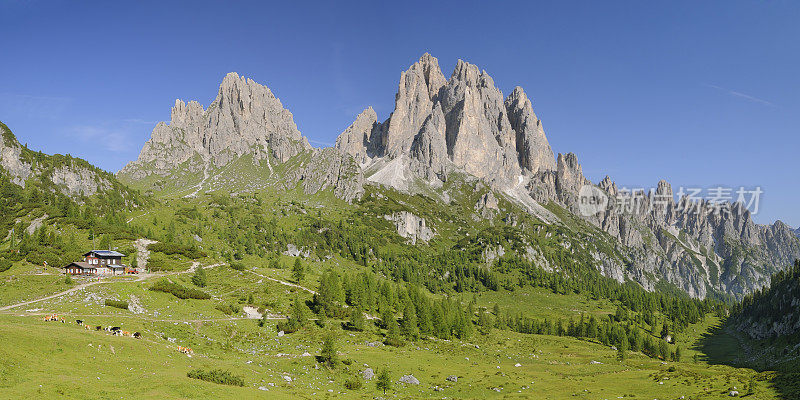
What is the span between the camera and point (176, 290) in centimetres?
8506

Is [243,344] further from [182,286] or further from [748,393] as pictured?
[748,393]

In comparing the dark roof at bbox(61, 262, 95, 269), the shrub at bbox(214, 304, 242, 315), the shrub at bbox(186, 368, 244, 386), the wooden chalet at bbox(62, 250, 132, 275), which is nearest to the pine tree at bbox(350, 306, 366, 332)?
the shrub at bbox(214, 304, 242, 315)

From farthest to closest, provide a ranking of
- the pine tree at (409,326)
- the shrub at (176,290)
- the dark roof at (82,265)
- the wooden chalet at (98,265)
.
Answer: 1. the wooden chalet at (98,265)
2. the dark roof at (82,265)
3. the pine tree at (409,326)
4. the shrub at (176,290)

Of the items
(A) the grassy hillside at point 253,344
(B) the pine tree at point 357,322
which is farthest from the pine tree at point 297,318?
(B) the pine tree at point 357,322

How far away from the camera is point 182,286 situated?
294 ft

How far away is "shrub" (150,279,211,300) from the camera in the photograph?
84.4 meters

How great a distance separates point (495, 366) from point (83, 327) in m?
68.8

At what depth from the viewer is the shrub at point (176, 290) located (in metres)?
84.4

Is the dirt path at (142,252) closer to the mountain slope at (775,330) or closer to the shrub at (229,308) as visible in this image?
the shrub at (229,308)

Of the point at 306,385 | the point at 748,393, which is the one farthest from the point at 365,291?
the point at 748,393

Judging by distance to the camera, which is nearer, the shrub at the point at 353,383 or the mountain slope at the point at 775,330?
the shrub at the point at 353,383

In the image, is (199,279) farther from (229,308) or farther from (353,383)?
(353,383)

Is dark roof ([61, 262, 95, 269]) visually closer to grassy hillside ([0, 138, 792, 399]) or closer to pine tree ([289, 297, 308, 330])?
grassy hillside ([0, 138, 792, 399])

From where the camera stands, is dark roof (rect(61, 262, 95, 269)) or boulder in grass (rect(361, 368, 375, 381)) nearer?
boulder in grass (rect(361, 368, 375, 381))
